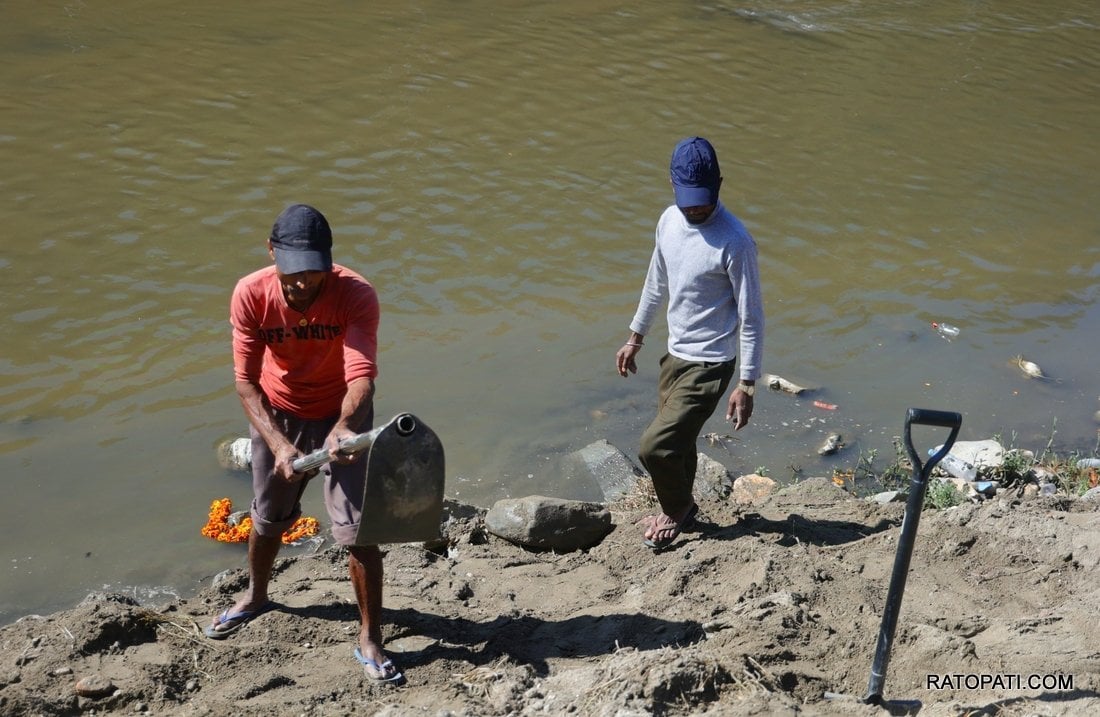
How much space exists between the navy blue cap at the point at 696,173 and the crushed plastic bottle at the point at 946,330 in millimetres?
4616

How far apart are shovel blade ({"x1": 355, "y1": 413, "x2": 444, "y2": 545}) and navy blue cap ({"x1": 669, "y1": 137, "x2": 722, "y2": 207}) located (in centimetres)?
165

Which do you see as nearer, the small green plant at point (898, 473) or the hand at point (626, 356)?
the hand at point (626, 356)

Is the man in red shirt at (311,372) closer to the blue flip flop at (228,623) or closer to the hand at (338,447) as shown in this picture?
the hand at (338,447)

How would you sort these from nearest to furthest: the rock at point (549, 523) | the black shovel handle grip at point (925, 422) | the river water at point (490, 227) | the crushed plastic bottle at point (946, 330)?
1. the black shovel handle grip at point (925, 422)
2. the rock at point (549, 523)
3. the river water at point (490, 227)
4. the crushed plastic bottle at point (946, 330)

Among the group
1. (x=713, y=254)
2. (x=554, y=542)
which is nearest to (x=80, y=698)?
(x=554, y=542)

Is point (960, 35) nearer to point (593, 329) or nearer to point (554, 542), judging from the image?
point (593, 329)

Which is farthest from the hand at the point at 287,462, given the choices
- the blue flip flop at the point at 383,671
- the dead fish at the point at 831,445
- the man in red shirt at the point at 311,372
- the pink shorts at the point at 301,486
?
the dead fish at the point at 831,445

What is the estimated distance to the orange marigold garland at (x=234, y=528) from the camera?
586 centimetres

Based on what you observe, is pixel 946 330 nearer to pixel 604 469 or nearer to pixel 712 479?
pixel 712 479

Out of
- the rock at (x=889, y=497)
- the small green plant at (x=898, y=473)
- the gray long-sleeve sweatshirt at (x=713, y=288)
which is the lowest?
the small green plant at (x=898, y=473)

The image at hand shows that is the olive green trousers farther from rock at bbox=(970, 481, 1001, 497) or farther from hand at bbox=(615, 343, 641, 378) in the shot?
rock at bbox=(970, 481, 1001, 497)

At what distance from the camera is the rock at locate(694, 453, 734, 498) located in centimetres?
632

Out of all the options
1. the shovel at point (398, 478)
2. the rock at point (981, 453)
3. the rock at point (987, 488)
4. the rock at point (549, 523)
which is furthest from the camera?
the rock at point (981, 453)

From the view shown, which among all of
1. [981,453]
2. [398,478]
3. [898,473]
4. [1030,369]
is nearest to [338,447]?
[398,478]
